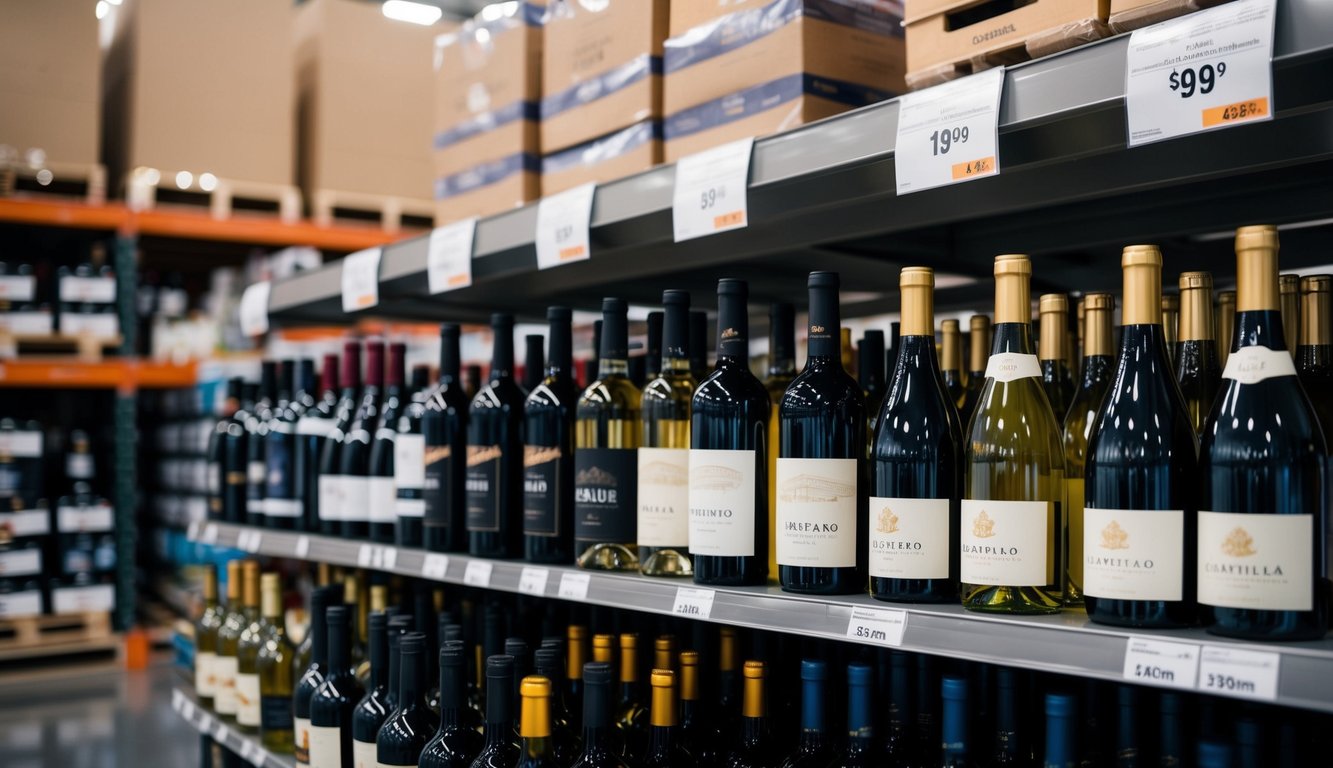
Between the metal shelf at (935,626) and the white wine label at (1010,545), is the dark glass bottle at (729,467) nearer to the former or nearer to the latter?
the metal shelf at (935,626)

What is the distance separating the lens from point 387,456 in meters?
2.44

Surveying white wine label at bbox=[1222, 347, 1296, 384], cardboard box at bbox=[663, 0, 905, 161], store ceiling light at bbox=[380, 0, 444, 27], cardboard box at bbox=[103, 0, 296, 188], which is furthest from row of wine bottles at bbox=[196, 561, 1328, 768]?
store ceiling light at bbox=[380, 0, 444, 27]

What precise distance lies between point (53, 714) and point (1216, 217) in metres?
4.39

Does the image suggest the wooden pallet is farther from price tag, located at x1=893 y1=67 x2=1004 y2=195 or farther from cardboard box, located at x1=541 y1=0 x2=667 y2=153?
price tag, located at x1=893 y1=67 x2=1004 y2=195

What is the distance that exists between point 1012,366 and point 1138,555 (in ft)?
0.91

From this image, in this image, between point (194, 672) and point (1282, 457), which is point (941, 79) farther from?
point (194, 672)

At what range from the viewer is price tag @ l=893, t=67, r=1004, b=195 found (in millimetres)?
1187

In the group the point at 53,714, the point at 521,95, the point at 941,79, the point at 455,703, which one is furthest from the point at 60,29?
the point at 941,79

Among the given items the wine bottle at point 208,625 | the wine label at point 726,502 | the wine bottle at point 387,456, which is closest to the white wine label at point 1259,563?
the wine label at point 726,502

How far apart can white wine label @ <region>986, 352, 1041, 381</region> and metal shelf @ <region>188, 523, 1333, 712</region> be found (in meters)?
0.28

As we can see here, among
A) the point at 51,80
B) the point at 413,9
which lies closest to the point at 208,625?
the point at 51,80

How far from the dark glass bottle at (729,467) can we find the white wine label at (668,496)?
93 millimetres

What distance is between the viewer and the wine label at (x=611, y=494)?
5.64ft

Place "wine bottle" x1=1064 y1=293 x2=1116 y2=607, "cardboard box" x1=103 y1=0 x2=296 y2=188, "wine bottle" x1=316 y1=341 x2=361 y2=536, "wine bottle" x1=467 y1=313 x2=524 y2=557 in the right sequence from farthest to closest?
"cardboard box" x1=103 y1=0 x2=296 y2=188, "wine bottle" x1=316 y1=341 x2=361 y2=536, "wine bottle" x1=467 y1=313 x2=524 y2=557, "wine bottle" x1=1064 y1=293 x2=1116 y2=607
